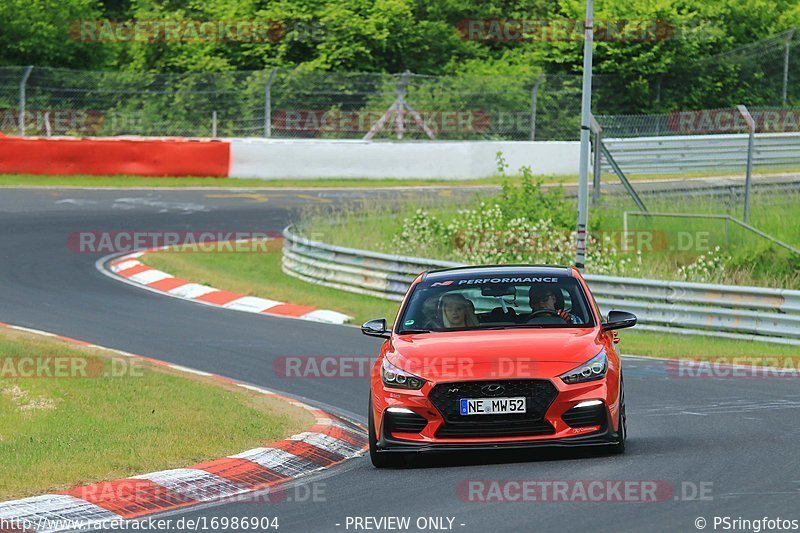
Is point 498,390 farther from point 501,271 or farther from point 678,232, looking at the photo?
point 678,232

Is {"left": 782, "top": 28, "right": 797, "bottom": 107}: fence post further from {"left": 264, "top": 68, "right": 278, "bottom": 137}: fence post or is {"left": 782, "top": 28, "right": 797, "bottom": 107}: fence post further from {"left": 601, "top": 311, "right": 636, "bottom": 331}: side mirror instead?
{"left": 601, "top": 311, "right": 636, "bottom": 331}: side mirror

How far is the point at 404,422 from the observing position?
9.54 metres

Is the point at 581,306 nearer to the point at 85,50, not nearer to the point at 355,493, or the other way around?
the point at 355,493

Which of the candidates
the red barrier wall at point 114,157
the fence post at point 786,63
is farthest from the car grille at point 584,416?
the fence post at point 786,63

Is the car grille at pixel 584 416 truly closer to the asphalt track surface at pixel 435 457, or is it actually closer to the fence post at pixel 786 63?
the asphalt track surface at pixel 435 457

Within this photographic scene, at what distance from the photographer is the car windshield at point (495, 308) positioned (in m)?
10.5

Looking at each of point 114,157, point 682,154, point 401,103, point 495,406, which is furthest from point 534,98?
point 495,406

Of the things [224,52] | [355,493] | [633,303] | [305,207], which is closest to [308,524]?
[355,493]

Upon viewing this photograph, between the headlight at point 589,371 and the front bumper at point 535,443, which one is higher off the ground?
the headlight at point 589,371

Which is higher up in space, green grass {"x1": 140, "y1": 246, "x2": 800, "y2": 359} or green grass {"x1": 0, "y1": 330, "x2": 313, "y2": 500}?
green grass {"x1": 0, "y1": 330, "x2": 313, "y2": 500}

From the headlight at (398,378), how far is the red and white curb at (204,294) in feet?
33.5

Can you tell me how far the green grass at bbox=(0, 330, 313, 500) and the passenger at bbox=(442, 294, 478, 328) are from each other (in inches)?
61.4


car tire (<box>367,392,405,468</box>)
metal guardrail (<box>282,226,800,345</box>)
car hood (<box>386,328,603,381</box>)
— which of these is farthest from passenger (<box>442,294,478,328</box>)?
metal guardrail (<box>282,226,800,345</box>)

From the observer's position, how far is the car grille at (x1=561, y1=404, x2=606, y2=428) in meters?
9.32
